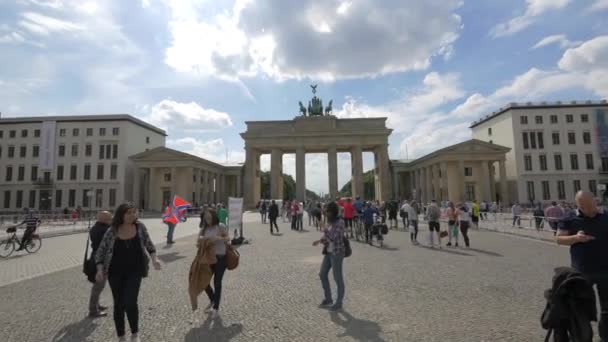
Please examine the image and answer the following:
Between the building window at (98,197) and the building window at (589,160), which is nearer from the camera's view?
the building window at (589,160)

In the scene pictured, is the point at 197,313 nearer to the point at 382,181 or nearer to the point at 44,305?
the point at 44,305

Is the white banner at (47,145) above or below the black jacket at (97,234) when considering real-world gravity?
above

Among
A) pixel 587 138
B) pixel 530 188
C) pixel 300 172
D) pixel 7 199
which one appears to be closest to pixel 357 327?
pixel 300 172

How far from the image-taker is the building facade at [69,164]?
5812 cm

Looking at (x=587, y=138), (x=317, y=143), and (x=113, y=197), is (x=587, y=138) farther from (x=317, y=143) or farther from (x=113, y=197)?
(x=113, y=197)

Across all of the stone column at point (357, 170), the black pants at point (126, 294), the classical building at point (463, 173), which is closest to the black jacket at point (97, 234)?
the black pants at point (126, 294)

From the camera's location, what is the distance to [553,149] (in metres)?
Answer: 56.2

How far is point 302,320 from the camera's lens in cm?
538

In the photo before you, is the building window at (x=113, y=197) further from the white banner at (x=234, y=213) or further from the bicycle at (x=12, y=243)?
the white banner at (x=234, y=213)

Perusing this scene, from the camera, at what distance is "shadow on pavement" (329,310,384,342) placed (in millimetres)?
4684

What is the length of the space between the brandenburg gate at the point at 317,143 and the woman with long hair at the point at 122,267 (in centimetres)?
5180

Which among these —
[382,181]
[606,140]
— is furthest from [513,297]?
[606,140]

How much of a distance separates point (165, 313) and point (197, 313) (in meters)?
0.55

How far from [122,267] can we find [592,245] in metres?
5.57
